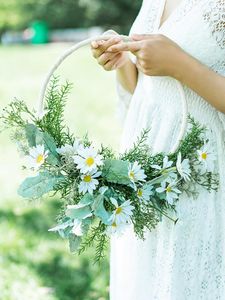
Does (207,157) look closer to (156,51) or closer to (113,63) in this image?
(156,51)

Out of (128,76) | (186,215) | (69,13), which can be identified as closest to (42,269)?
(128,76)

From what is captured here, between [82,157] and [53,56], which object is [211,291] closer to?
[82,157]

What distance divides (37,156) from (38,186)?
0.25 feet

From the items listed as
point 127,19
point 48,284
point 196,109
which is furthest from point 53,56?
point 196,109

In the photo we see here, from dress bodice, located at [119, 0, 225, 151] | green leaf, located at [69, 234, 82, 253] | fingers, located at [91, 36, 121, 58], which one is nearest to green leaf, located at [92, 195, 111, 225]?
green leaf, located at [69, 234, 82, 253]

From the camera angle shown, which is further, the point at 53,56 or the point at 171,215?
the point at 53,56

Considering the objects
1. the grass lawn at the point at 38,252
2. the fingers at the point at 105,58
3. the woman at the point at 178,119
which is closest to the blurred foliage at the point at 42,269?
the grass lawn at the point at 38,252

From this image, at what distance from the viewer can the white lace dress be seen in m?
1.91

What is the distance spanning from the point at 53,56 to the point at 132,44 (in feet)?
42.5

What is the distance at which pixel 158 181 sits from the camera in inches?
69.6

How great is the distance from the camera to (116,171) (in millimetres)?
1722

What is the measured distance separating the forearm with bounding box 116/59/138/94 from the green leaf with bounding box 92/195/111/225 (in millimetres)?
613

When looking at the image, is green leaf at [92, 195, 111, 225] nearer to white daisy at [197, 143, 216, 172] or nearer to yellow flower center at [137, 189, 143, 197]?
yellow flower center at [137, 189, 143, 197]

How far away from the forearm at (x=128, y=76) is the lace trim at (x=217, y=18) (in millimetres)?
357
